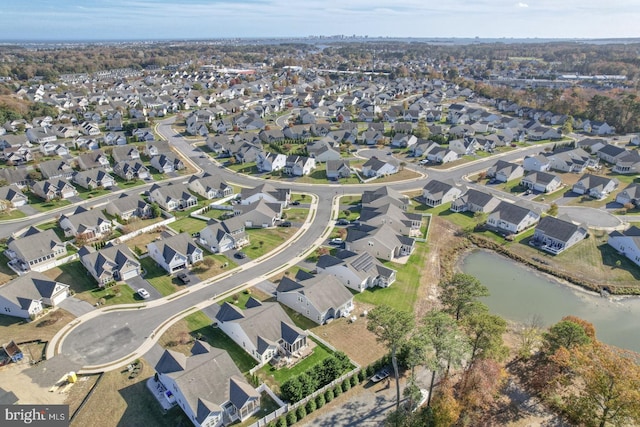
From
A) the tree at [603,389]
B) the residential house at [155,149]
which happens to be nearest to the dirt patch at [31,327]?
the tree at [603,389]

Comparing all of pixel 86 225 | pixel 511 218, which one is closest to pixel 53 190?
pixel 86 225

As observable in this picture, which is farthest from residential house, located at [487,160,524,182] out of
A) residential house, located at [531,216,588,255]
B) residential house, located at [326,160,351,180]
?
residential house, located at [326,160,351,180]

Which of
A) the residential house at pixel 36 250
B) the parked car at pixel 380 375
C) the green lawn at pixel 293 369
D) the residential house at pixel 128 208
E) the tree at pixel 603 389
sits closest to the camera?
the tree at pixel 603 389

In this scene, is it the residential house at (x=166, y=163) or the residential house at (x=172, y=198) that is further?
the residential house at (x=166, y=163)

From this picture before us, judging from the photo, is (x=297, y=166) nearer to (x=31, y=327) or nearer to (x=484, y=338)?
(x=31, y=327)

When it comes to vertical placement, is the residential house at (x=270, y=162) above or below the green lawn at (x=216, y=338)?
above

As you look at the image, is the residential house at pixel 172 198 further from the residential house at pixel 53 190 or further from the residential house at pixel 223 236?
the residential house at pixel 53 190

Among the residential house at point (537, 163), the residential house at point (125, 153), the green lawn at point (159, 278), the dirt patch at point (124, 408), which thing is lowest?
the dirt patch at point (124, 408)

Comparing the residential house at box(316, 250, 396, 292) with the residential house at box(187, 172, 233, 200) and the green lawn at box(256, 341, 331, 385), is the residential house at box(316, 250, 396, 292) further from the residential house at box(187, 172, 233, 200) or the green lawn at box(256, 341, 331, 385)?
the residential house at box(187, 172, 233, 200)

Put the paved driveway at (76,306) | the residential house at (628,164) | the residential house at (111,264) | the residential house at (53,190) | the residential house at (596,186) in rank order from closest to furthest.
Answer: the paved driveway at (76,306)
the residential house at (111,264)
the residential house at (53,190)
the residential house at (596,186)
the residential house at (628,164)
